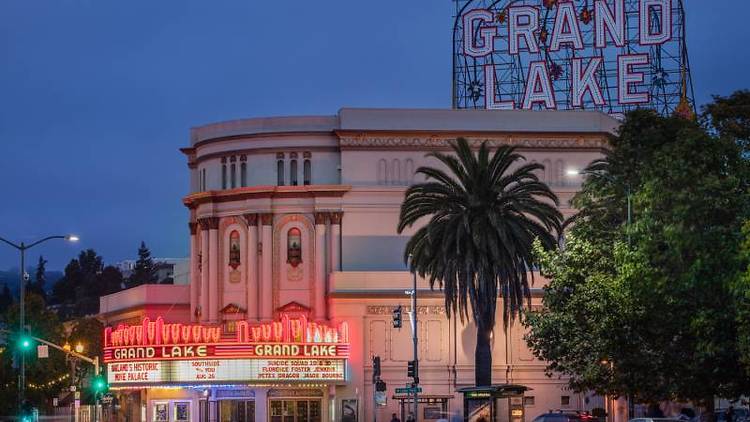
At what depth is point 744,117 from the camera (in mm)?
59719

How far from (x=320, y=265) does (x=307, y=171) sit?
6730 mm

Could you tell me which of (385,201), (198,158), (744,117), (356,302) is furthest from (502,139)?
(744,117)

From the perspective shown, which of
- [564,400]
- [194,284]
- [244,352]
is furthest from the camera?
[194,284]

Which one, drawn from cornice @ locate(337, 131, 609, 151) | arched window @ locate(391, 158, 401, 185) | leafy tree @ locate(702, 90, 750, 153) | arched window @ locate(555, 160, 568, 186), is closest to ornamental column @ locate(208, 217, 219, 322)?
cornice @ locate(337, 131, 609, 151)

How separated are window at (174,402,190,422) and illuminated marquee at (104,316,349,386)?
15.9ft

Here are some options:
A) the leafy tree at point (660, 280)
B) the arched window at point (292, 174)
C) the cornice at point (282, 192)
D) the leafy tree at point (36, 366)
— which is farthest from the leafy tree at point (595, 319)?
the leafy tree at point (36, 366)

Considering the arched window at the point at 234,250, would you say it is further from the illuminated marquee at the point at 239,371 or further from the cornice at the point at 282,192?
the illuminated marquee at the point at 239,371

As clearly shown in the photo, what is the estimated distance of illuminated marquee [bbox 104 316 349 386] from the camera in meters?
85.6

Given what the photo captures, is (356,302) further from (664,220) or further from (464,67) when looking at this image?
(664,220)

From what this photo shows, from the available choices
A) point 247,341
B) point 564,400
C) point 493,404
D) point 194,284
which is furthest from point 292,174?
point 493,404

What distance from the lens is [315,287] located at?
307ft

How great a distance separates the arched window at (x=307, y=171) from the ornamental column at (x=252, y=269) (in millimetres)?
4264

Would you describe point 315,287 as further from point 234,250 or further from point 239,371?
point 239,371

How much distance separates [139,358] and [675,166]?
46.2 meters
